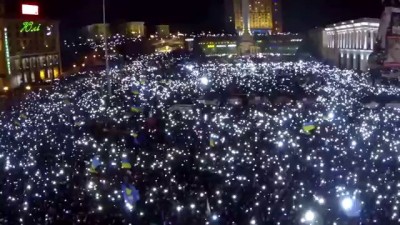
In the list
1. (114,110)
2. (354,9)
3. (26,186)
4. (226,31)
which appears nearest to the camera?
(26,186)

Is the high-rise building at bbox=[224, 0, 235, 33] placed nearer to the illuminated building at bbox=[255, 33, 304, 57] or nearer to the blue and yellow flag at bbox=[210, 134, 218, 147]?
the illuminated building at bbox=[255, 33, 304, 57]

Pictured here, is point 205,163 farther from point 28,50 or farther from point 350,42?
point 350,42

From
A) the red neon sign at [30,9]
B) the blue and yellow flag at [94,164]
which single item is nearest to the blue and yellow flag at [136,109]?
the blue and yellow flag at [94,164]

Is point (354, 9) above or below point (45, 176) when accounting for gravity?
above

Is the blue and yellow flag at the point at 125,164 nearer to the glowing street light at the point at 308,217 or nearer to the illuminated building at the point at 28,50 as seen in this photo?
the glowing street light at the point at 308,217

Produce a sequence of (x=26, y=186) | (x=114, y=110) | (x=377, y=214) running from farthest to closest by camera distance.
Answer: (x=114, y=110) < (x=26, y=186) < (x=377, y=214)

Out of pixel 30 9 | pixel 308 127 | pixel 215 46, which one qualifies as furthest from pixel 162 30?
pixel 308 127

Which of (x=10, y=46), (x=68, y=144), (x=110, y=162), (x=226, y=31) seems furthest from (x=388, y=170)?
(x=226, y=31)

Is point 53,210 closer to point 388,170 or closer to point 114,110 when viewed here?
point 388,170

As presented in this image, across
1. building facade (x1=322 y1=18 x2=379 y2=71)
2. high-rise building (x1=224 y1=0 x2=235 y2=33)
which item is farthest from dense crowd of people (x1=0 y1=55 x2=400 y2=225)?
high-rise building (x1=224 y1=0 x2=235 y2=33)
